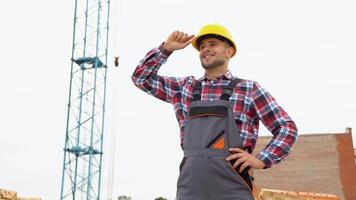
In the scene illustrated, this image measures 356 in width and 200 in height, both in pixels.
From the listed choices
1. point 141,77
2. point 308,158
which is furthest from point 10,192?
point 308,158

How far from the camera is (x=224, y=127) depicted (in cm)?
236

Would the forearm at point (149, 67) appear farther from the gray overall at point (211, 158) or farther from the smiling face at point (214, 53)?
the gray overall at point (211, 158)

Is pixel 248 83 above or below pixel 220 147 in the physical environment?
above

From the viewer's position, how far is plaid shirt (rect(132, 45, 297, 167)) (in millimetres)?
2447

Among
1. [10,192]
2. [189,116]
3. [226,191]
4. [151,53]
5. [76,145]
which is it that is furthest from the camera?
[76,145]

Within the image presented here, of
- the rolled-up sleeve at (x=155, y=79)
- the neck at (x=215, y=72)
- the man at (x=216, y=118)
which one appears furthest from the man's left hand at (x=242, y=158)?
the rolled-up sleeve at (x=155, y=79)

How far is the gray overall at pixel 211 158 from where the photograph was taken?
7.61 ft

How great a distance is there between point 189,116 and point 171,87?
350 millimetres

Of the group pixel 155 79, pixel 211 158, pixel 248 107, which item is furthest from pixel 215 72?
pixel 211 158

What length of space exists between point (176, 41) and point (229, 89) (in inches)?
18.8

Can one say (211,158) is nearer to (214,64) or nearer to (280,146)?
(280,146)

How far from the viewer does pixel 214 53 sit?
8.59ft

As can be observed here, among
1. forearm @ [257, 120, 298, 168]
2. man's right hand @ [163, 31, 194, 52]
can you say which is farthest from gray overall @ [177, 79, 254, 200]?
man's right hand @ [163, 31, 194, 52]

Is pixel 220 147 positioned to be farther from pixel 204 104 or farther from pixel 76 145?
pixel 76 145
